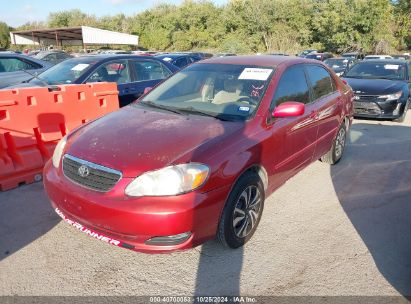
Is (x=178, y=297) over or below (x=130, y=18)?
below

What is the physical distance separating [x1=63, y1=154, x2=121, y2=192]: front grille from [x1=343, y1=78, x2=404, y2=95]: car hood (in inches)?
296

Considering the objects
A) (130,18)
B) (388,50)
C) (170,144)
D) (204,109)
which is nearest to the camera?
(170,144)

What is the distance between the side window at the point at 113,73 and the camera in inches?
256

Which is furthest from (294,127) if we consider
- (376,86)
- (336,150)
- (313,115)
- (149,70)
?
(376,86)

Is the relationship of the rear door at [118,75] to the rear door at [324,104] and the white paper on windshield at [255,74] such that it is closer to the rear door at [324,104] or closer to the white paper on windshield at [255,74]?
the white paper on windshield at [255,74]

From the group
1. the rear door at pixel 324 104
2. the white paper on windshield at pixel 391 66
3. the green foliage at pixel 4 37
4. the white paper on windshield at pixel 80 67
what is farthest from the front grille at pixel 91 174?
the green foliage at pixel 4 37

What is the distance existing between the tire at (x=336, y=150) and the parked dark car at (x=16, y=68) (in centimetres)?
696

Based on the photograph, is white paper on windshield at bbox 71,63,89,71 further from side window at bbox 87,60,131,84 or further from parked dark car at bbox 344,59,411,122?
parked dark car at bbox 344,59,411,122

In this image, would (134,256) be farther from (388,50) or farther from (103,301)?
(388,50)

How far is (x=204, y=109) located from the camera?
3619mm

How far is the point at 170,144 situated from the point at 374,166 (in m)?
3.89

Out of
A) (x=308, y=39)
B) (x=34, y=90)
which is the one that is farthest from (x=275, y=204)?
(x=308, y=39)

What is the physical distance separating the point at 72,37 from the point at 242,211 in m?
43.7

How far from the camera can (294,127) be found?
383 cm
